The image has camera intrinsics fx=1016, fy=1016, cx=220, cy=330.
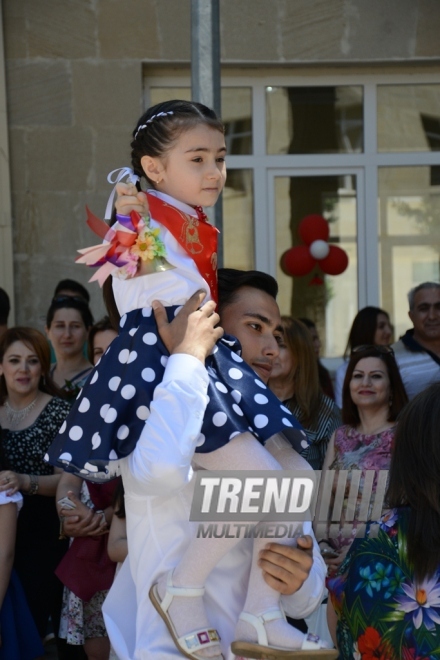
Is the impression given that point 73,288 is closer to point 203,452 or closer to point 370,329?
point 370,329

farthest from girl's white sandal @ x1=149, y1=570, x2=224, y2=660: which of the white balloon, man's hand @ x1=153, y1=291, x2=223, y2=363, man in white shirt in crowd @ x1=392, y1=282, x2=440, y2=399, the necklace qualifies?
the white balloon

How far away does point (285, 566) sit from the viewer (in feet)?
7.78

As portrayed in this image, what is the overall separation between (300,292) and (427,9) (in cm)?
219

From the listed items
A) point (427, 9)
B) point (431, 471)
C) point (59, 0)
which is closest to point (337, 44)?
point (427, 9)

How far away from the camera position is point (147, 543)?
2.48 meters

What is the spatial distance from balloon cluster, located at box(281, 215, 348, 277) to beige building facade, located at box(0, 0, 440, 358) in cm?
19

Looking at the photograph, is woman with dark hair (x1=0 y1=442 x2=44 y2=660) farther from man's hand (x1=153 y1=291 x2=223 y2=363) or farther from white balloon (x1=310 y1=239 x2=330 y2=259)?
white balloon (x1=310 y1=239 x2=330 y2=259)

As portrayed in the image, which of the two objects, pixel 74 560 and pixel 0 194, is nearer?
pixel 74 560

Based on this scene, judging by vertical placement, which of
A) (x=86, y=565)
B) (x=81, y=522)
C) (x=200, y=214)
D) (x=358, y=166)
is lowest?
(x=86, y=565)

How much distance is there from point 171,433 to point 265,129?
18.3 feet

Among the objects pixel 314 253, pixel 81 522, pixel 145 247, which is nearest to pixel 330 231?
pixel 314 253

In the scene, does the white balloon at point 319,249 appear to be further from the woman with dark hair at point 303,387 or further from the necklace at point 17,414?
the necklace at point 17,414

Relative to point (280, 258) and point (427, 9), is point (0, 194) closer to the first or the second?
point (280, 258)

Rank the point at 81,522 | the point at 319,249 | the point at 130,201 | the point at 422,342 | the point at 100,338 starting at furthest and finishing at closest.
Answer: the point at 319,249 < the point at 422,342 < the point at 100,338 < the point at 81,522 < the point at 130,201
